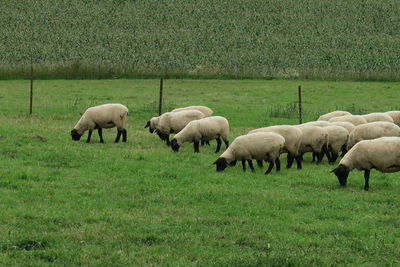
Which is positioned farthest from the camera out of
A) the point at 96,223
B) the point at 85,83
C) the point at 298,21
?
the point at 298,21

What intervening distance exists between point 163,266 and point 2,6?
79.1 metres

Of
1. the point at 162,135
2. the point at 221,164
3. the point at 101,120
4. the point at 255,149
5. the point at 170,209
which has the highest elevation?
the point at 101,120

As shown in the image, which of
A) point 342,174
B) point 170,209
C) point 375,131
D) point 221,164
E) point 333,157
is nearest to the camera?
point 170,209

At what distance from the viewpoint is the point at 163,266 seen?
9.46 meters

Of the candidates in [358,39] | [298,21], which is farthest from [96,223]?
[298,21]

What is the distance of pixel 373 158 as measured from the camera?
49.9 ft

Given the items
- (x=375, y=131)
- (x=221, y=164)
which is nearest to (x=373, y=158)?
(x=375, y=131)

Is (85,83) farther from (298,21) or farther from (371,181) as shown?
(298,21)

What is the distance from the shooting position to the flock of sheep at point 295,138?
606 inches

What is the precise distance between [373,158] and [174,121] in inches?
346

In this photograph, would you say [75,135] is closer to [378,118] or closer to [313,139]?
[313,139]

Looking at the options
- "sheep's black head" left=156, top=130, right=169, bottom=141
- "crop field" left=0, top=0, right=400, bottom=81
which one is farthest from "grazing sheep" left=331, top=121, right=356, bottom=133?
"crop field" left=0, top=0, right=400, bottom=81

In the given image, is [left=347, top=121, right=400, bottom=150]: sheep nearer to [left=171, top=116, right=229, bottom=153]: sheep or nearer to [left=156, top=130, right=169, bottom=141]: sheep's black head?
[left=171, top=116, right=229, bottom=153]: sheep

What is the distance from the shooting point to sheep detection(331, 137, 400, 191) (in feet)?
49.6
